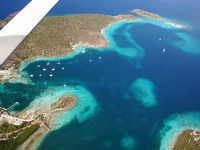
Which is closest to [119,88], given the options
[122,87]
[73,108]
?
[122,87]

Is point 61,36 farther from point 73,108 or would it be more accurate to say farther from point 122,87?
point 73,108

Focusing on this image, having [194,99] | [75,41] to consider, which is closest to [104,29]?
[75,41]

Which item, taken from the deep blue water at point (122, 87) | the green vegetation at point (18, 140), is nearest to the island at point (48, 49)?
the green vegetation at point (18, 140)

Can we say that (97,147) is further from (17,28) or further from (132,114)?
(17,28)

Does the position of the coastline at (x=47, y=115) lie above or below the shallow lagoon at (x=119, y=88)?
above

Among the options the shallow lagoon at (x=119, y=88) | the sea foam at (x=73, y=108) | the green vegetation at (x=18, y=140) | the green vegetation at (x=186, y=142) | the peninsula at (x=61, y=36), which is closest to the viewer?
the green vegetation at (x=18, y=140)

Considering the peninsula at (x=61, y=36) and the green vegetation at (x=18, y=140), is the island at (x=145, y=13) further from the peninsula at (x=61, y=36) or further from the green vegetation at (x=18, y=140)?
the green vegetation at (x=18, y=140)

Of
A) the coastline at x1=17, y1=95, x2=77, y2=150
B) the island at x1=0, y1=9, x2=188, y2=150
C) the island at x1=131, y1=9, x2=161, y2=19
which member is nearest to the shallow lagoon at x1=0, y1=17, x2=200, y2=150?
the coastline at x1=17, y1=95, x2=77, y2=150
